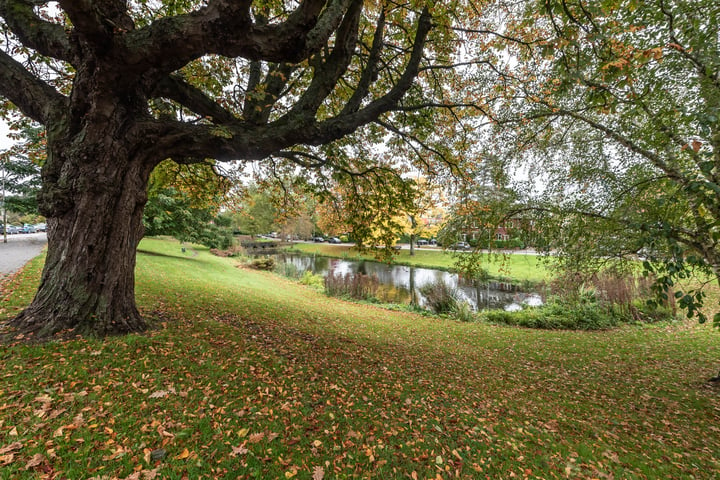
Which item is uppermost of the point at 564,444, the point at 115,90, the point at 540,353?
the point at 115,90

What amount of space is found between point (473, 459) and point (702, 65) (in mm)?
6570

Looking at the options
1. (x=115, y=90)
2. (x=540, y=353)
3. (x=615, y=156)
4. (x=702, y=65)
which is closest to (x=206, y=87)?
(x=115, y=90)

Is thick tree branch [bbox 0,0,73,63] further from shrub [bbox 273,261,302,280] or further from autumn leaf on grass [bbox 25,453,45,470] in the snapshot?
shrub [bbox 273,261,302,280]

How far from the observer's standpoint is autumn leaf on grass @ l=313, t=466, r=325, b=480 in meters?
2.30

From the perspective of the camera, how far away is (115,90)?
12.0 ft

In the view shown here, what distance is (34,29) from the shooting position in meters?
3.75

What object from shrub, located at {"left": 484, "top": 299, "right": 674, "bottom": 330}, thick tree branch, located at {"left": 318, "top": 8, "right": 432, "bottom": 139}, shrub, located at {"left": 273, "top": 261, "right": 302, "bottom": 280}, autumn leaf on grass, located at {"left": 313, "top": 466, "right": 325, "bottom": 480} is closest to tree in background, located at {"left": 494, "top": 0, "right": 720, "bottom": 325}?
thick tree branch, located at {"left": 318, "top": 8, "right": 432, "bottom": 139}

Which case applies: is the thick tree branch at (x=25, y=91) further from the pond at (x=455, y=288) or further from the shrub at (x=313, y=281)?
the shrub at (x=313, y=281)

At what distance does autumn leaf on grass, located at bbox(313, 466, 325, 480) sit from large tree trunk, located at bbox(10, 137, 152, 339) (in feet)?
12.0

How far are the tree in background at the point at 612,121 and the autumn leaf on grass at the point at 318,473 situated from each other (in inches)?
173

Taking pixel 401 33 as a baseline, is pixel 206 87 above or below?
below

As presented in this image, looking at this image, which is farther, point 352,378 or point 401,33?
point 401,33

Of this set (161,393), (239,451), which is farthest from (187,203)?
Result: (239,451)

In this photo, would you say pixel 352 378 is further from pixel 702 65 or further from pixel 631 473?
pixel 702 65
